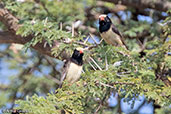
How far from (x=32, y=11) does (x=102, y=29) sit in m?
2.26

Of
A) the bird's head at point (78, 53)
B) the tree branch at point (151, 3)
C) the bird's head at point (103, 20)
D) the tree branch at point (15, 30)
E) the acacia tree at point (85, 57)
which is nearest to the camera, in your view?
the acacia tree at point (85, 57)

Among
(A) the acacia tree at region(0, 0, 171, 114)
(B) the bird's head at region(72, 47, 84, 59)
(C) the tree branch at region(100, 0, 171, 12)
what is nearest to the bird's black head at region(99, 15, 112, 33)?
(A) the acacia tree at region(0, 0, 171, 114)

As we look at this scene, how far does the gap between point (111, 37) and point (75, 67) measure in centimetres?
89

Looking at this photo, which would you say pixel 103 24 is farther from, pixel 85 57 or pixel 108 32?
pixel 85 57

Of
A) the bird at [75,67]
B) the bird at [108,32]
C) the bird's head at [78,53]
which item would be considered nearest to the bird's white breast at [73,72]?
the bird at [75,67]

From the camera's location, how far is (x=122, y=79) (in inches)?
144

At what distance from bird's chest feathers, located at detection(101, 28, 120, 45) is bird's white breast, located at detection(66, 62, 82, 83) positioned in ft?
2.34

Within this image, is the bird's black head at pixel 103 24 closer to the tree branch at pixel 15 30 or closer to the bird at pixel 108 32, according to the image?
the bird at pixel 108 32

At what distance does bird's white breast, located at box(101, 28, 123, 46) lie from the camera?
16.7 ft

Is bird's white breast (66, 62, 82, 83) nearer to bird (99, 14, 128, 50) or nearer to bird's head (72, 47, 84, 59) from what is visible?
bird's head (72, 47, 84, 59)

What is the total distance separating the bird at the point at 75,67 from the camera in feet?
15.2

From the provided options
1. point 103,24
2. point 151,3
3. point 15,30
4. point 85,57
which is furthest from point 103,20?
point 151,3

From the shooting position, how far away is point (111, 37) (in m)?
5.21

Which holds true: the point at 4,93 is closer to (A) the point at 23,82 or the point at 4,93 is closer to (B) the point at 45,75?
(A) the point at 23,82
